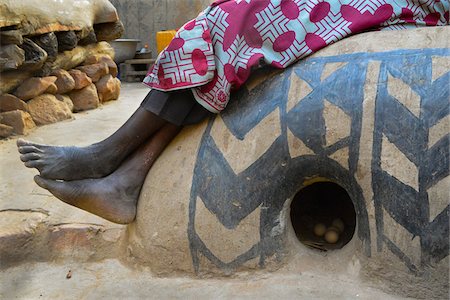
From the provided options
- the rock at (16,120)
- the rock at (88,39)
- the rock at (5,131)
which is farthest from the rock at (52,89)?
the rock at (88,39)

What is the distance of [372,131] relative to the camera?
61.4 inches

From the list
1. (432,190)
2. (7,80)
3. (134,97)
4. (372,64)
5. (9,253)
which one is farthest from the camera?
(134,97)

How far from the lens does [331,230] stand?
1943 millimetres

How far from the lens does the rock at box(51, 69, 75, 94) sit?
4.09 metres

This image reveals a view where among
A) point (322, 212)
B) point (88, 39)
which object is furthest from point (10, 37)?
point (322, 212)

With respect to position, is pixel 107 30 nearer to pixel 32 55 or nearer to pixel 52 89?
pixel 52 89

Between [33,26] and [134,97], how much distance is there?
225cm

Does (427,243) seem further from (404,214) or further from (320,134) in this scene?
(320,134)

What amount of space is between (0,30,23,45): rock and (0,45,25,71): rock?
3 centimetres

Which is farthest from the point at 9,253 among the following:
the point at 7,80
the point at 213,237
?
the point at 7,80

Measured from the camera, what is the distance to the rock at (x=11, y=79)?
3.42 metres

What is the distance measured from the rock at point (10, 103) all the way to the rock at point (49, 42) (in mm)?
421

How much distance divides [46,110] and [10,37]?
0.76 metres

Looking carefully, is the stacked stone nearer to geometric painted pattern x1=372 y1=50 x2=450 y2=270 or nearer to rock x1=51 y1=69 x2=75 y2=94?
rock x1=51 y1=69 x2=75 y2=94
